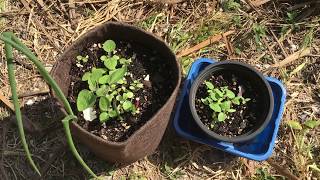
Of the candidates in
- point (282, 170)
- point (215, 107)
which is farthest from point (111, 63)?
point (282, 170)

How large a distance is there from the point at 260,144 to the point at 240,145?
71mm

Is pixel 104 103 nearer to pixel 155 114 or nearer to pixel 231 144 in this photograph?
pixel 155 114

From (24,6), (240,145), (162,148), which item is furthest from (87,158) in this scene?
(24,6)

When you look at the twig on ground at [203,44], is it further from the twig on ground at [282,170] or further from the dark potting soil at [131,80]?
the twig on ground at [282,170]

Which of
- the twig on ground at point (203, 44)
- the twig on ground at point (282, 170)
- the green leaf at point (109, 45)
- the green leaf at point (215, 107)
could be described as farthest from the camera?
the twig on ground at point (203, 44)

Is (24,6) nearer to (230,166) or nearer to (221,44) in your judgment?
(221,44)

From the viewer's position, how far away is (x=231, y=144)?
1722 mm

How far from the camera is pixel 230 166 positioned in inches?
70.1

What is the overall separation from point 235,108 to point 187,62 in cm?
28

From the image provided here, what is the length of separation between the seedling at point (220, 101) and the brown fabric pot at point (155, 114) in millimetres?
172

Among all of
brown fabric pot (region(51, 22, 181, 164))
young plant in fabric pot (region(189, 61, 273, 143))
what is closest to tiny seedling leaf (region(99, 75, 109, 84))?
brown fabric pot (region(51, 22, 181, 164))

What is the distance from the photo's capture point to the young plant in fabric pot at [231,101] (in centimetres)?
164

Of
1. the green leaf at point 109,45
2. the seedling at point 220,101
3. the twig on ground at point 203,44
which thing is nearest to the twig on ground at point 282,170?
the seedling at point 220,101

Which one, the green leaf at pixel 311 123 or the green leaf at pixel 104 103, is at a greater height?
the green leaf at pixel 104 103
